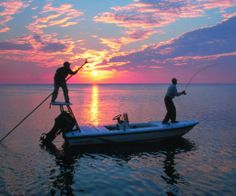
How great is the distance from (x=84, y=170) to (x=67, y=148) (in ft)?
15.5

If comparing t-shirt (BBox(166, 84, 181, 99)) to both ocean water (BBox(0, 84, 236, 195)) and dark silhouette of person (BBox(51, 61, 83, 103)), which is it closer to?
ocean water (BBox(0, 84, 236, 195))

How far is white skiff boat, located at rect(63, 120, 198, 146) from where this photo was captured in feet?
61.1

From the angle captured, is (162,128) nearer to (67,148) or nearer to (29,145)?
(67,148)

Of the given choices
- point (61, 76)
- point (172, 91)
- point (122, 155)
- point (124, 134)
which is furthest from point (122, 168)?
point (172, 91)

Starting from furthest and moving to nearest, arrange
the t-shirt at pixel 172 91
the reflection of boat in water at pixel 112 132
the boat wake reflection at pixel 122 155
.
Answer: the t-shirt at pixel 172 91
the reflection of boat in water at pixel 112 132
the boat wake reflection at pixel 122 155

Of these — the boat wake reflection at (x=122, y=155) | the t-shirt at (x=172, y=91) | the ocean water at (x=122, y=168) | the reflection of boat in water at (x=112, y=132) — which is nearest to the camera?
the ocean water at (x=122, y=168)

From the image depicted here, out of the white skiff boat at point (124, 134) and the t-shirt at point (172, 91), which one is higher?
the t-shirt at point (172, 91)

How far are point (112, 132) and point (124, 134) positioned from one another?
0.81 m

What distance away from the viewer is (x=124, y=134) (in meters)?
19.3

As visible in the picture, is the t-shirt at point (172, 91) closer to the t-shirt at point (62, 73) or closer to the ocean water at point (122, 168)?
the ocean water at point (122, 168)

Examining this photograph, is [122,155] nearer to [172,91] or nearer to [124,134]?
[124,134]

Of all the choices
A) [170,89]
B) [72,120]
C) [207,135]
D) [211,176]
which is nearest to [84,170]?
[72,120]

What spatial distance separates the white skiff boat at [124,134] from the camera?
1862 cm

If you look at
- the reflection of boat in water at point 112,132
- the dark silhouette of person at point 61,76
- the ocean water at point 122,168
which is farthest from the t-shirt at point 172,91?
the dark silhouette of person at point 61,76
